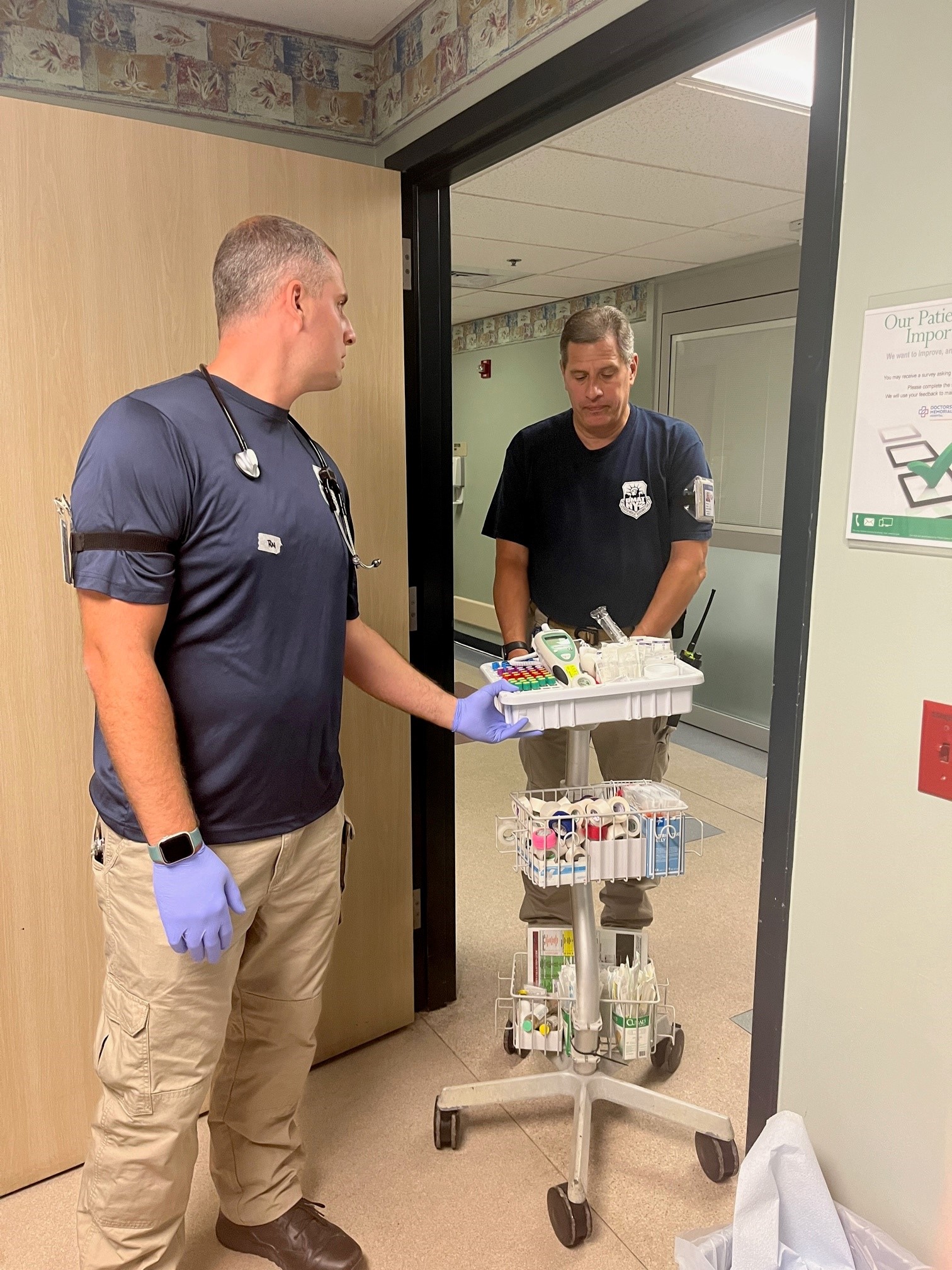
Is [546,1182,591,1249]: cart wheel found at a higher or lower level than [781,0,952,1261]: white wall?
lower

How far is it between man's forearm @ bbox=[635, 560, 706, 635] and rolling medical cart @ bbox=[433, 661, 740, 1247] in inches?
21.5

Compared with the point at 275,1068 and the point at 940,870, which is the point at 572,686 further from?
the point at 275,1068

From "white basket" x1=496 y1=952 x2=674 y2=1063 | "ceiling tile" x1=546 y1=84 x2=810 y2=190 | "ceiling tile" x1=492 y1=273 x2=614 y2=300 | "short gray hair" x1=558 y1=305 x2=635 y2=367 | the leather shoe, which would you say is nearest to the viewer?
the leather shoe

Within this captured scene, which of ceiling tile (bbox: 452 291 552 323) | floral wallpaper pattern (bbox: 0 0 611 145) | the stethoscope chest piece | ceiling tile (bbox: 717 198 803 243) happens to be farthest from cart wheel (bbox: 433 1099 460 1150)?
ceiling tile (bbox: 452 291 552 323)

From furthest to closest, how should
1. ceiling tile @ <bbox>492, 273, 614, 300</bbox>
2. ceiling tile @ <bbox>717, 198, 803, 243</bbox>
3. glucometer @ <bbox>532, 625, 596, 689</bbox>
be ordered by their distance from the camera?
ceiling tile @ <bbox>492, 273, 614, 300</bbox> → ceiling tile @ <bbox>717, 198, 803, 243</bbox> → glucometer @ <bbox>532, 625, 596, 689</bbox>

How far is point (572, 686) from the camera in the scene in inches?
58.6

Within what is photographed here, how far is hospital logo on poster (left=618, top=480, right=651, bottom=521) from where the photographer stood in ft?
7.61

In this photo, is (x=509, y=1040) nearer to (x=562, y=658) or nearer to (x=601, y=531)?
(x=562, y=658)

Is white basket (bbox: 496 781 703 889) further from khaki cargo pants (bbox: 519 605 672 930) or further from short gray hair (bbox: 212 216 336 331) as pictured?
short gray hair (bbox: 212 216 336 331)

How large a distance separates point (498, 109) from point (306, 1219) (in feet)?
6.74

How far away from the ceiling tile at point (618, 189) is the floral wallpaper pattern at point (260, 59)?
92 centimetres

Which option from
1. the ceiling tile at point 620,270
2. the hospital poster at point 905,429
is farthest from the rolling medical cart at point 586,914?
the ceiling tile at point 620,270

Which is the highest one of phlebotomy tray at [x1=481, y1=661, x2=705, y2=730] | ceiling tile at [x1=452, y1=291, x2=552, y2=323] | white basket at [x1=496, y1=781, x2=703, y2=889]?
ceiling tile at [x1=452, y1=291, x2=552, y2=323]

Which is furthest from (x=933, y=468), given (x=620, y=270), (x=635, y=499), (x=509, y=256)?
(x=620, y=270)
